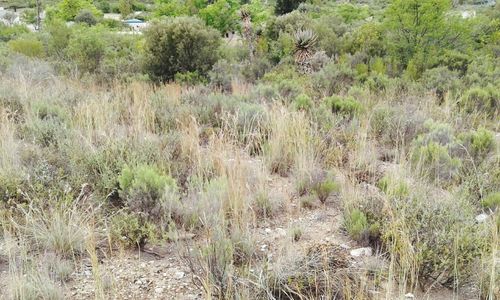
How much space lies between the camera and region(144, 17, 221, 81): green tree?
11461 mm

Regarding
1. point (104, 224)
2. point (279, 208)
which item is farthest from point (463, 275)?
point (104, 224)

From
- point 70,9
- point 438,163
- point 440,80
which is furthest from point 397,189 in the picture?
point 70,9

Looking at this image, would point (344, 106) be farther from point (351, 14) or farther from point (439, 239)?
point (351, 14)

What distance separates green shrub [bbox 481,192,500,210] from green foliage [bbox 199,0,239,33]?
19.9 meters

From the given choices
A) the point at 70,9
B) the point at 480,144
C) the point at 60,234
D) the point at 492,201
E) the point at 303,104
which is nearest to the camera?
the point at 60,234

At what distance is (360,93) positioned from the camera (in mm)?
7586

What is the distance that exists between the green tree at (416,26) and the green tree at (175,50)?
4.75m

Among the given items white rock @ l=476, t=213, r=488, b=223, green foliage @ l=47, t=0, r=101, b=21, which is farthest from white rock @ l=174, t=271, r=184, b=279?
green foliage @ l=47, t=0, r=101, b=21

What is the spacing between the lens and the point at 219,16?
2247 cm

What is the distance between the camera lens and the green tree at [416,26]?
10.4m

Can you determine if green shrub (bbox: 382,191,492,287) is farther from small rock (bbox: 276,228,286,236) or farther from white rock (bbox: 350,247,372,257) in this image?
small rock (bbox: 276,228,286,236)

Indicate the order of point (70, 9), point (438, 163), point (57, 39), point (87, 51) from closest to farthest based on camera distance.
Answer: point (438, 163)
point (87, 51)
point (57, 39)
point (70, 9)

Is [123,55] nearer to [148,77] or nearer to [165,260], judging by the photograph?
[148,77]

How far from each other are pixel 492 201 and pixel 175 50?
9.36 metres
